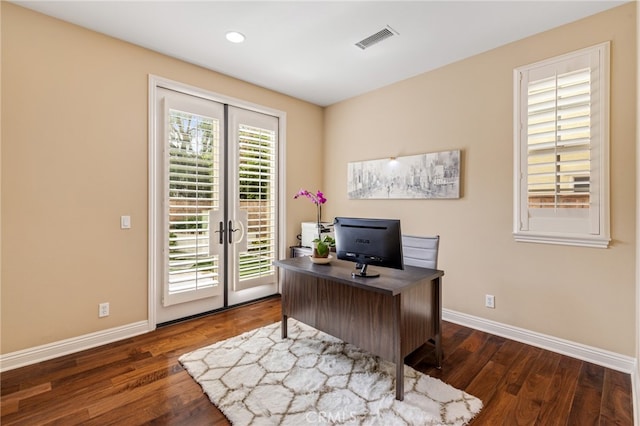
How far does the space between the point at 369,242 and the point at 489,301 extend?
1.72 meters

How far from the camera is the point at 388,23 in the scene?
259cm

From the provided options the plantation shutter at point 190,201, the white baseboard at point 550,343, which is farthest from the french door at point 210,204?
the white baseboard at point 550,343

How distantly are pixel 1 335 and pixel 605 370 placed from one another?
4702 mm

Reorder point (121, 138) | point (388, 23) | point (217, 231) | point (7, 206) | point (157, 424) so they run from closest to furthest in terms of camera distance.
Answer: point (157, 424), point (7, 206), point (388, 23), point (121, 138), point (217, 231)

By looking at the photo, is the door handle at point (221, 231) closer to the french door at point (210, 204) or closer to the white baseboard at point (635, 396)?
the french door at point (210, 204)

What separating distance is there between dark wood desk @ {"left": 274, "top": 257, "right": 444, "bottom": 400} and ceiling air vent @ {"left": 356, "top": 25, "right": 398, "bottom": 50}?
6.87ft

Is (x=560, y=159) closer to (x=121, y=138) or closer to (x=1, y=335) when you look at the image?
(x=121, y=138)

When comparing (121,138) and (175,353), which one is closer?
(175,353)

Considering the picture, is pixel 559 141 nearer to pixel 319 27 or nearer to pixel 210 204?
pixel 319 27

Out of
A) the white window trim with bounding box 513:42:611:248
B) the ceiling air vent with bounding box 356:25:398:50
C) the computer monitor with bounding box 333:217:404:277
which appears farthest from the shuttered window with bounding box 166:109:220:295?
the white window trim with bounding box 513:42:611:248

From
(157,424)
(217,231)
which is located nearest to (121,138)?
(217,231)

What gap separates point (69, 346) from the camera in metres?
2.60

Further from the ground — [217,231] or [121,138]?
[121,138]

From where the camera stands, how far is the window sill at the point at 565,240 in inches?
95.3
